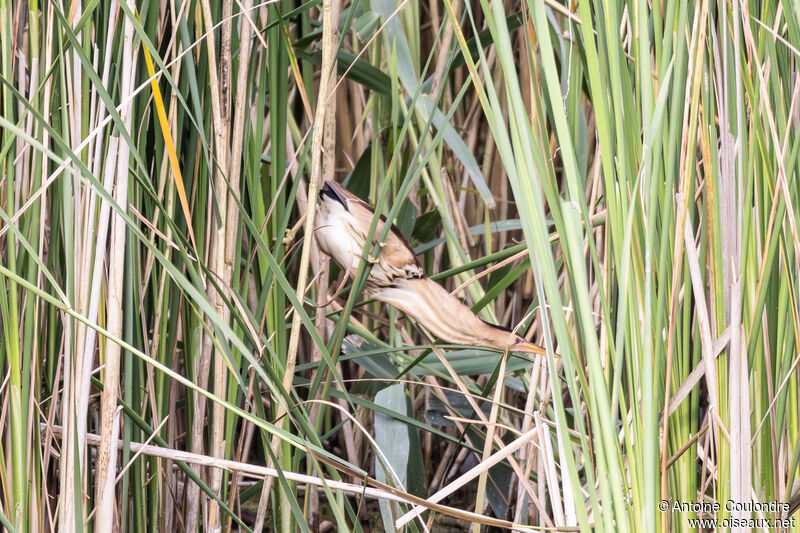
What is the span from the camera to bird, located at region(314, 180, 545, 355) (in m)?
0.61

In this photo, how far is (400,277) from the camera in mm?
614

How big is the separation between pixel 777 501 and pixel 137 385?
1.65ft

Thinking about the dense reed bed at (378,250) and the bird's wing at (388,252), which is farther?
the bird's wing at (388,252)

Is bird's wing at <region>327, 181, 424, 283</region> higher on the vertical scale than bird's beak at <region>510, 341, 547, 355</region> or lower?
higher

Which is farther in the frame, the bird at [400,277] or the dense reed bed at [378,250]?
the bird at [400,277]

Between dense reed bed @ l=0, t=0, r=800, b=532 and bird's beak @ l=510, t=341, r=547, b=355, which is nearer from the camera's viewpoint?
dense reed bed @ l=0, t=0, r=800, b=532

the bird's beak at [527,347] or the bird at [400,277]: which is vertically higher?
the bird at [400,277]

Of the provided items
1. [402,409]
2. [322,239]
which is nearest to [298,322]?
[322,239]

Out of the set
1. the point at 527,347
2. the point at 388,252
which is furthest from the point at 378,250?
the point at 527,347

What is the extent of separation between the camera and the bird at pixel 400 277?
1.99ft

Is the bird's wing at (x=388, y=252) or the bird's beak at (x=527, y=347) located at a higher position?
the bird's wing at (x=388, y=252)

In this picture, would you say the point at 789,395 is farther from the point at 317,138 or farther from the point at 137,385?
the point at 137,385

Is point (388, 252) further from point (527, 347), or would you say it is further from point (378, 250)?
point (527, 347)

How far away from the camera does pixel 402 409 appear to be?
736 mm
